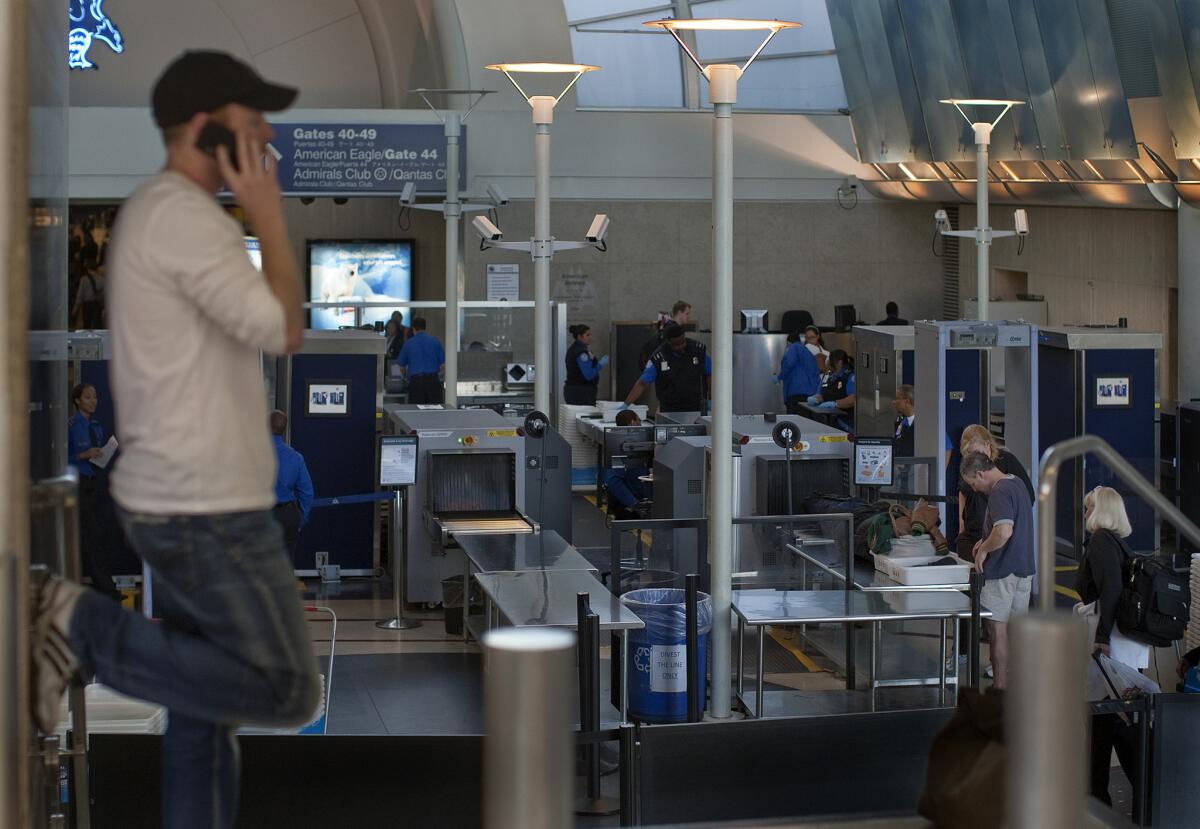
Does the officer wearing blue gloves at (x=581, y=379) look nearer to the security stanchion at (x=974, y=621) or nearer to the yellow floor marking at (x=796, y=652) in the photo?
the yellow floor marking at (x=796, y=652)

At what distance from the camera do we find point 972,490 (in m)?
9.52

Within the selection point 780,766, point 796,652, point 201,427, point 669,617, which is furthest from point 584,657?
point 201,427

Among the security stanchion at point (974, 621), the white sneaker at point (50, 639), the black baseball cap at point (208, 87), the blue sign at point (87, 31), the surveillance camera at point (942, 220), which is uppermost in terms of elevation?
the blue sign at point (87, 31)

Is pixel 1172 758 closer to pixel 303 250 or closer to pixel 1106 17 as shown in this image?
pixel 1106 17

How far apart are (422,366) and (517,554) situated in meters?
9.07

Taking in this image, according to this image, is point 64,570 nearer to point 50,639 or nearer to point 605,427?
point 50,639

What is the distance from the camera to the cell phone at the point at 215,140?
8.46 ft

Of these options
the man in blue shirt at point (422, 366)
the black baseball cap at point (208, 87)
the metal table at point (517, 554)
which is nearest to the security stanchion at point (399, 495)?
the metal table at point (517, 554)

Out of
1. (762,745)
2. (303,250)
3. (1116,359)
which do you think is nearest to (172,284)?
(762,745)

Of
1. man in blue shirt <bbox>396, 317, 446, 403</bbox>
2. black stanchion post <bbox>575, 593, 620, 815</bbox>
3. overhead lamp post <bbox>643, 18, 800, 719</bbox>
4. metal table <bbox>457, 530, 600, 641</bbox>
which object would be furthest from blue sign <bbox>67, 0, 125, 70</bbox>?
black stanchion post <bbox>575, 593, 620, 815</bbox>

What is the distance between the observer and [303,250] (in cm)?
2611

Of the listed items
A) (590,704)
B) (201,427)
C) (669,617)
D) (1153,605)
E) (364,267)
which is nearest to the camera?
(201,427)

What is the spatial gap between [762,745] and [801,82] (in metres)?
18.3

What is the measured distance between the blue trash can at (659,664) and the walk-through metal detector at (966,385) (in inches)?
197
